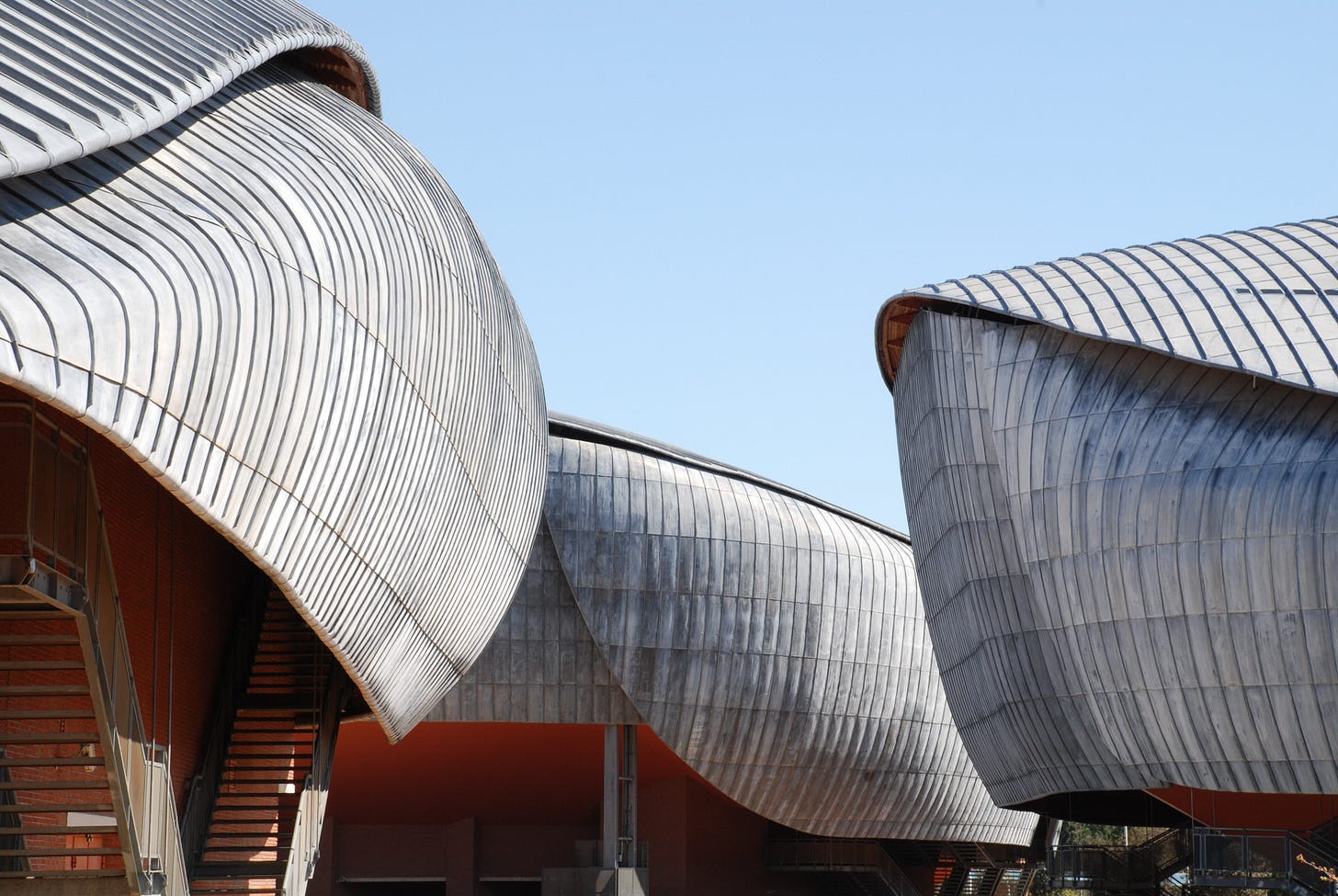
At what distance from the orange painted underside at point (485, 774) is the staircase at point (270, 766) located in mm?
13134

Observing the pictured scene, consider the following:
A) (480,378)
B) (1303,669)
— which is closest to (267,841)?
(480,378)

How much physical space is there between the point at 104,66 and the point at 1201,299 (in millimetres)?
18749

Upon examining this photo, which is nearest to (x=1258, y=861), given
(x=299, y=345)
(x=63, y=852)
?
(x=299, y=345)

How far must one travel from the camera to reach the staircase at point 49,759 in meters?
12.2

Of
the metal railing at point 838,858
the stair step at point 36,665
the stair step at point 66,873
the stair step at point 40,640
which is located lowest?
the stair step at point 66,873

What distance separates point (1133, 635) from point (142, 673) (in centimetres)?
1507

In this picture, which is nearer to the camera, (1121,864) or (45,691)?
(45,691)

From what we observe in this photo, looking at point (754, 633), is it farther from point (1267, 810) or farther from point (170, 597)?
point (170, 597)

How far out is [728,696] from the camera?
33625 mm

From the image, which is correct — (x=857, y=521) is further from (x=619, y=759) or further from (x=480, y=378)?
(x=480, y=378)

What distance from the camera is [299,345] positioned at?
510 inches

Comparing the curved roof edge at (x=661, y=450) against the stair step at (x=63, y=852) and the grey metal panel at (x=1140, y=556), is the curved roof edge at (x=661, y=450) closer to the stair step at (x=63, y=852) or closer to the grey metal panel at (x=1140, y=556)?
the grey metal panel at (x=1140, y=556)

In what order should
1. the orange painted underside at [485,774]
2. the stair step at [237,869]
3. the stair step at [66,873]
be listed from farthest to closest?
the orange painted underside at [485,774]
the stair step at [237,869]
the stair step at [66,873]

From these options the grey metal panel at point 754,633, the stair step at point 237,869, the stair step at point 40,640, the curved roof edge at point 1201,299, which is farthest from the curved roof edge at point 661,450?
the stair step at point 40,640
